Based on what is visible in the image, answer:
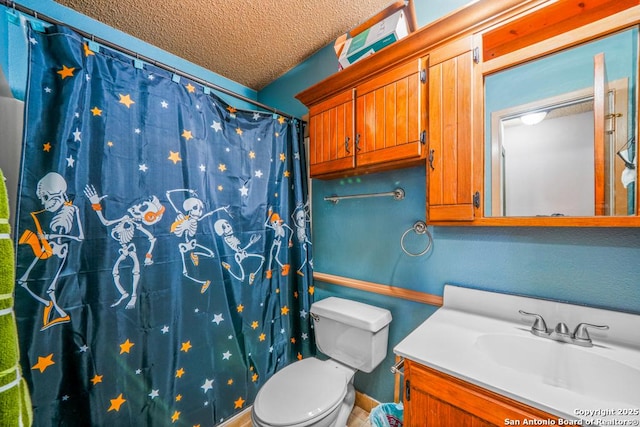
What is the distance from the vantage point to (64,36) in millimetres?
1029

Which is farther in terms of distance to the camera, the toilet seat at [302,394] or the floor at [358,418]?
the floor at [358,418]

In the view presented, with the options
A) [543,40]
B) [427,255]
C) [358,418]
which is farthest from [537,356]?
[543,40]

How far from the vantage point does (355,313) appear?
1412 millimetres

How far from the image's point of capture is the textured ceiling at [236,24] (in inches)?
55.1

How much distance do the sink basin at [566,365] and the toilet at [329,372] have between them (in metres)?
0.55

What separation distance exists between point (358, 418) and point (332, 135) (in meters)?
1.76

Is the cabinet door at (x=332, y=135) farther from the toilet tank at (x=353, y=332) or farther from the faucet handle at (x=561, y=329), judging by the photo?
the faucet handle at (x=561, y=329)

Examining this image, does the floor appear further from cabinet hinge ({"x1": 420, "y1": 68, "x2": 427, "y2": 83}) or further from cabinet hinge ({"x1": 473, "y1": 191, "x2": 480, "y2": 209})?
cabinet hinge ({"x1": 420, "y1": 68, "x2": 427, "y2": 83})

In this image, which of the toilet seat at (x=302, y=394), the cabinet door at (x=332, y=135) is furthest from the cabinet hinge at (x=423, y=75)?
the toilet seat at (x=302, y=394)

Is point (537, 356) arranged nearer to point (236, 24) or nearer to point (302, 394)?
point (302, 394)

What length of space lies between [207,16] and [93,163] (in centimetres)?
106

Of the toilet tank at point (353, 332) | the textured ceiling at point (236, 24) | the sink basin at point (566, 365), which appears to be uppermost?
the textured ceiling at point (236, 24)

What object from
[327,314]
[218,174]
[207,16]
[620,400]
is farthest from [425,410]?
[207,16]

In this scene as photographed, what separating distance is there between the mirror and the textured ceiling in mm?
941
